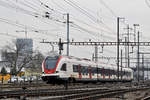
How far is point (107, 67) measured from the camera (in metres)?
53.8

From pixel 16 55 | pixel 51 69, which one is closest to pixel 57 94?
pixel 51 69

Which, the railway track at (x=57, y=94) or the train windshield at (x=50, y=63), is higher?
the train windshield at (x=50, y=63)

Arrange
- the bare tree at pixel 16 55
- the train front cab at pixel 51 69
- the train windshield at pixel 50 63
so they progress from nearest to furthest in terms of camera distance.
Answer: the train front cab at pixel 51 69 → the train windshield at pixel 50 63 → the bare tree at pixel 16 55

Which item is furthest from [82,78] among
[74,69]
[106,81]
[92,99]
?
[92,99]

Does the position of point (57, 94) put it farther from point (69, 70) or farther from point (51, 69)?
point (69, 70)

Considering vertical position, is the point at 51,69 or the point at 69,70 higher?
the point at 51,69

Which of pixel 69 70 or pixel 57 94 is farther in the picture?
pixel 69 70

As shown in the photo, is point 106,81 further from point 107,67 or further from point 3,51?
point 3,51

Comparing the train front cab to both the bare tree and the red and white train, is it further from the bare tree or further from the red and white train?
the bare tree

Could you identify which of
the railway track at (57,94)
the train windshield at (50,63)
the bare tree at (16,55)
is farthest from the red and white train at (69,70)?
the bare tree at (16,55)

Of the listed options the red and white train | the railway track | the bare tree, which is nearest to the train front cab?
the red and white train

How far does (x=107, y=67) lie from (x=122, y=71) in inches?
409

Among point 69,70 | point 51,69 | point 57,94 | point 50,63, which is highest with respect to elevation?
point 50,63

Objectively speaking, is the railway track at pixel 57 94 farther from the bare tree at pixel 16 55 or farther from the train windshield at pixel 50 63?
the bare tree at pixel 16 55
